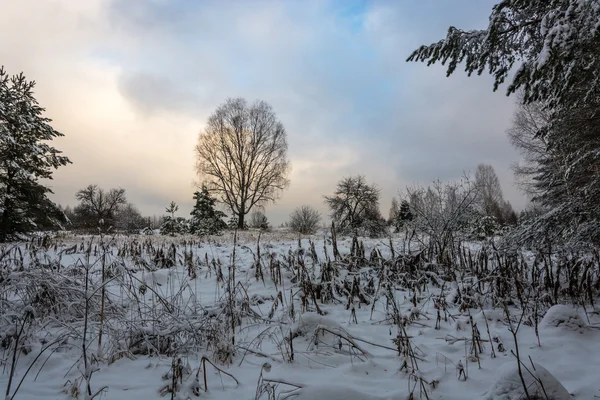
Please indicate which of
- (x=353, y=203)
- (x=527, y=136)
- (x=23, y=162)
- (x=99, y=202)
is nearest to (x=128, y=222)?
(x=23, y=162)

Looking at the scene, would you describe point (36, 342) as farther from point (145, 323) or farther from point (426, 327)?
point (426, 327)

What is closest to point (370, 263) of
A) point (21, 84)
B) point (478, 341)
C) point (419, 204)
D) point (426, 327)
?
point (426, 327)

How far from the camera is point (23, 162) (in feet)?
35.7

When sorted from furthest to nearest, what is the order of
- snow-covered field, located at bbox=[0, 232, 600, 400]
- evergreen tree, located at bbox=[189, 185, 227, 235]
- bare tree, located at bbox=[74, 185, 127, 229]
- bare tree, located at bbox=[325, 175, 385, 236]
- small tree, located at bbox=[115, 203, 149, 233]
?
bare tree, located at bbox=[74, 185, 127, 229] < evergreen tree, located at bbox=[189, 185, 227, 235] < bare tree, located at bbox=[325, 175, 385, 236] < small tree, located at bbox=[115, 203, 149, 233] < snow-covered field, located at bbox=[0, 232, 600, 400]

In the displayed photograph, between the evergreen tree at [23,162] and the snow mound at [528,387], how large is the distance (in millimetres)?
13512

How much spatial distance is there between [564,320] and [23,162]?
15610 millimetres

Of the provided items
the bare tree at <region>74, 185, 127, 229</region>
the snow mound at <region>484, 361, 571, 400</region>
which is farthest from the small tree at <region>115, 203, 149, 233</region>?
the snow mound at <region>484, 361, 571, 400</region>

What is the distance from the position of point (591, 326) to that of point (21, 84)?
16.7 meters

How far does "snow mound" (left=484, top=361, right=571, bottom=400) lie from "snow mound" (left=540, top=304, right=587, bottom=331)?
4.28ft

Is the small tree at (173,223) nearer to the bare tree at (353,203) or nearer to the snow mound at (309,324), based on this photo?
the bare tree at (353,203)

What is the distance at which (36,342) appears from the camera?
2.31 m

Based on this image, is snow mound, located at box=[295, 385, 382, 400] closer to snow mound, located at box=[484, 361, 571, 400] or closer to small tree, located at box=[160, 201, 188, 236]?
snow mound, located at box=[484, 361, 571, 400]

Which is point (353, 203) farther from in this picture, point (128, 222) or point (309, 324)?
point (309, 324)

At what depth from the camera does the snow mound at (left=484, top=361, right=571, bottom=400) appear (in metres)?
1.38
